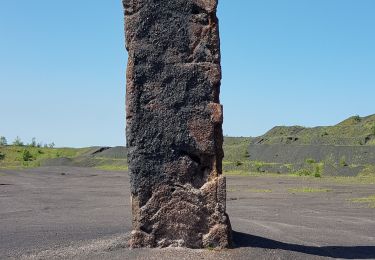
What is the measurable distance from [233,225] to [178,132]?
165 inches

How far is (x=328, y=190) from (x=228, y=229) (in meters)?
19.0

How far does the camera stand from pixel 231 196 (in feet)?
79.0

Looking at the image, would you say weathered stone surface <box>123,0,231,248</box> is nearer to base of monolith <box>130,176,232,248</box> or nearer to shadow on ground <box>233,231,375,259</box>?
base of monolith <box>130,176,232,248</box>

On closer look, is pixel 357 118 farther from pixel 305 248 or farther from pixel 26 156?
pixel 305 248

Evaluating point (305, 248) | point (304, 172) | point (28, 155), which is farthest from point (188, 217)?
point (28, 155)

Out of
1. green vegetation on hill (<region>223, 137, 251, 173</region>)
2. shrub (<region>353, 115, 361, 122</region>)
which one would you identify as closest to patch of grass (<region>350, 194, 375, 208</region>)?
green vegetation on hill (<region>223, 137, 251, 173</region>)

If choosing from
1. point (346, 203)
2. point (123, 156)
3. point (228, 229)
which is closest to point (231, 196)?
point (346, 203)

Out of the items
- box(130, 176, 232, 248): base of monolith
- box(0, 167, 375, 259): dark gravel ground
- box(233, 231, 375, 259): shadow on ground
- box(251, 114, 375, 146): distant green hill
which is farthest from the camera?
box(251, 114, 375, 146): distant green hill

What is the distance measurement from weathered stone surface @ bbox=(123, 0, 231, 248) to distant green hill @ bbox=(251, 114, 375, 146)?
43516 mm

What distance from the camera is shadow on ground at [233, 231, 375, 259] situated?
32.5 ft

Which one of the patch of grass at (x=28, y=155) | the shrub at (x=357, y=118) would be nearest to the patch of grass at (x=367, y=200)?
the patch of grass at (x=28, y=155)

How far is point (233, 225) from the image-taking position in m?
13.2

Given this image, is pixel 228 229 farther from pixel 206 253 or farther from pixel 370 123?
pixel 370 123

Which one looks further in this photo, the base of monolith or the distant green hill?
the distant green hill
